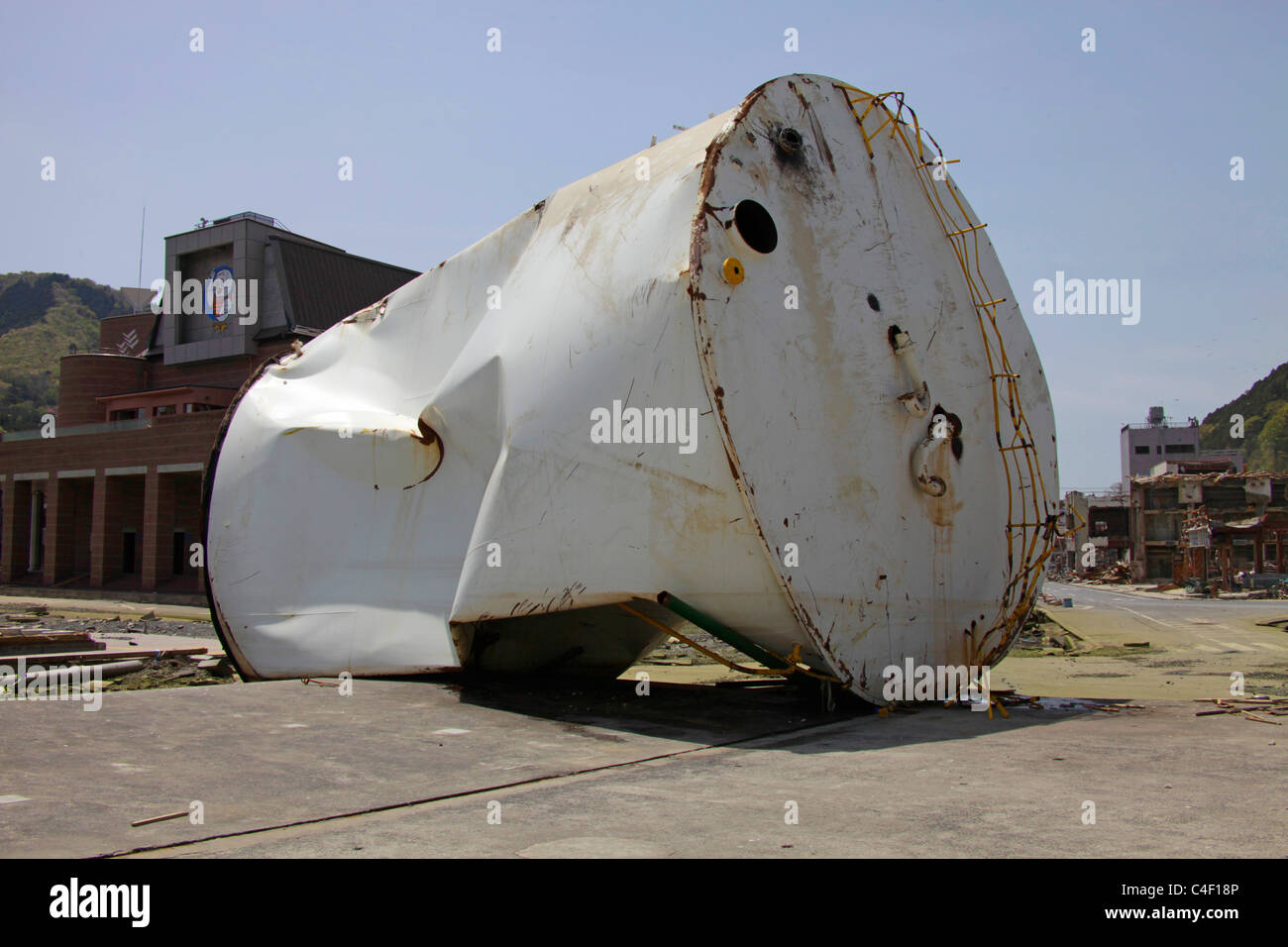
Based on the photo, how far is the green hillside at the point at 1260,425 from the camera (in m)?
99.7

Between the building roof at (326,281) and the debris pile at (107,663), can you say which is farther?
the building roof at (326,281)

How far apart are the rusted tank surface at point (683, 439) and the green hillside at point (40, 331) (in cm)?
9298

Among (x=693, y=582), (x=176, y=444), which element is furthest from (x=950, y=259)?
(x=176, y=444)

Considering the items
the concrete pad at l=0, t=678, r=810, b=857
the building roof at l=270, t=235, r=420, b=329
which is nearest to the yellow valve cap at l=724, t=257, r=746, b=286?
the concrete pad at l=0, t=678, r=810, b=857

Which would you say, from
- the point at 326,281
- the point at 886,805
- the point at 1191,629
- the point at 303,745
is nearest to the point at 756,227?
the point at 886,805

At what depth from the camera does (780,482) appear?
7.76 m

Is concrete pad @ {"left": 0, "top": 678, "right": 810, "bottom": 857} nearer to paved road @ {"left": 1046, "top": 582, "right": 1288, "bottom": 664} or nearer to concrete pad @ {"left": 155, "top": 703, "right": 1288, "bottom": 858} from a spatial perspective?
concrete pad @ {"left": 155, "top": 703, "right": 1288, "bottom": 858}

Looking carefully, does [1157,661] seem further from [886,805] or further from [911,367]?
[886,805]

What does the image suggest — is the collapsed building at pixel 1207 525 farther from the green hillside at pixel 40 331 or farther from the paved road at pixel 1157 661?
the green hillside at pixel 40 331

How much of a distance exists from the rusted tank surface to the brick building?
26.0m

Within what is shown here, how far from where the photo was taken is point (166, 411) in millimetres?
40219

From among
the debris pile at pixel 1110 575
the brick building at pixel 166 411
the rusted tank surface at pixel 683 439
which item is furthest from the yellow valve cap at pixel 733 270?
the debris pile at pixel 1110 575
